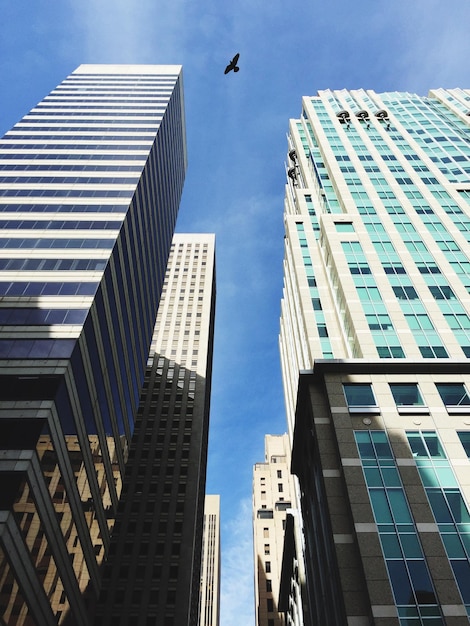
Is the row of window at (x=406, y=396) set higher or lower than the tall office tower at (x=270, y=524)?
lower

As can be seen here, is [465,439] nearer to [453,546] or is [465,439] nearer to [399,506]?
[399,506]

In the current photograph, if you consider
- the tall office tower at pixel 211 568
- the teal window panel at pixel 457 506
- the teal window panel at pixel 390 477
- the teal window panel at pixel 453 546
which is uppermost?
the tall office tower at pixel 211 568

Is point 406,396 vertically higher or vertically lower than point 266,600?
lower

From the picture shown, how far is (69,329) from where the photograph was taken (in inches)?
1240

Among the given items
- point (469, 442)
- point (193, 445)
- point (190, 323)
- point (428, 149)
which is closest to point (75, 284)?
point (469, 442)

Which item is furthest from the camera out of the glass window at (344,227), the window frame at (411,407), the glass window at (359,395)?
the glass window at (344,227)

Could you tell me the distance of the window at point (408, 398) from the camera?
3002 cm

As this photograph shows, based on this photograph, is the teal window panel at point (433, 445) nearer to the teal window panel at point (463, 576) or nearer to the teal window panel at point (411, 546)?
the teal window panel at point (411, 546)

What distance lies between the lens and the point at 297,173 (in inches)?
3034

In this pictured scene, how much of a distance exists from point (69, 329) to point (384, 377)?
22.5 meters

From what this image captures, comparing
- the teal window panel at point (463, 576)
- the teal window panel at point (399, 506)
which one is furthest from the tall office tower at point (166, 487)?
the teal window panel at point (463, 576)

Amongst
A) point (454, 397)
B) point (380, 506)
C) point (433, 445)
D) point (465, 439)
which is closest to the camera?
point (380, 506)

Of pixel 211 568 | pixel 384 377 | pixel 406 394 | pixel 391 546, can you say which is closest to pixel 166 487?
pixel 384 377

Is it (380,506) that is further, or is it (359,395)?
(359,395)
